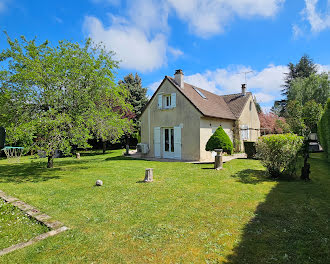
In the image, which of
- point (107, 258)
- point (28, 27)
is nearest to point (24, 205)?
point (107, 258)

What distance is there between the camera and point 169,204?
5156mm

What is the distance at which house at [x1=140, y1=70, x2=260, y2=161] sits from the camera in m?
13.7

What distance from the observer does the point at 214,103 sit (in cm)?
1723

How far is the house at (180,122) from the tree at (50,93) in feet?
19.5

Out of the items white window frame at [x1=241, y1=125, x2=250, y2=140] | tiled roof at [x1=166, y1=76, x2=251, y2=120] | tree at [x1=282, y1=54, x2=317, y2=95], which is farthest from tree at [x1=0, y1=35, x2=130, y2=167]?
tree at [x1=282, y1=54, x2=317, y2=95]

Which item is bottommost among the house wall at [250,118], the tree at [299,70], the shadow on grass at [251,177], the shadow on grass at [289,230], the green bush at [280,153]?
the shadow on grass at [289,230]

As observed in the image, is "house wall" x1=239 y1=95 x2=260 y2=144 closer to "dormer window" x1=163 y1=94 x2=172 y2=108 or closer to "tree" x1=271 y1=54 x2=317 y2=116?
"dormer window" x1=163 y1=94 x2=172 y2=108

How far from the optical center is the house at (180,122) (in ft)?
45.0

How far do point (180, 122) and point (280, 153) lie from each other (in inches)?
309

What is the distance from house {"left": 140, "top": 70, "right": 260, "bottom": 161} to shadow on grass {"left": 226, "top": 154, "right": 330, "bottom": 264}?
7970mm

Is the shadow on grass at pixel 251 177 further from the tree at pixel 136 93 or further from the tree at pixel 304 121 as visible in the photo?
the tree at pixel 136 93

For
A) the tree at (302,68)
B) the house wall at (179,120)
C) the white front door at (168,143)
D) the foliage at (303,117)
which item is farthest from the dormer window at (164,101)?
the tree at (302,68)

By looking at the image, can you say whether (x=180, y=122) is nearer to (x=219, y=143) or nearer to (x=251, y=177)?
(x=219, y=143)

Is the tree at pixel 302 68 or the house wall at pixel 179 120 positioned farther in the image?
the tree at pixel 302 68
